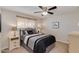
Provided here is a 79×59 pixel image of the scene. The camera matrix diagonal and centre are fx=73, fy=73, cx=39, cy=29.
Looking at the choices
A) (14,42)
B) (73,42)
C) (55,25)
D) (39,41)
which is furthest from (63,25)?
(14,42)

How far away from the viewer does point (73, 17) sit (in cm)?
128

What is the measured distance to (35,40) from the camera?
1319 mm

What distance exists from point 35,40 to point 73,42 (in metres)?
0.71

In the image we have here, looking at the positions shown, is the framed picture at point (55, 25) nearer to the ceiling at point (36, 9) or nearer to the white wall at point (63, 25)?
the white wall at point (63, 25)

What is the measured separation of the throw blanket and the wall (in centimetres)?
35

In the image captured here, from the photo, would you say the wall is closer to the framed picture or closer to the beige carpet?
the beige carpet

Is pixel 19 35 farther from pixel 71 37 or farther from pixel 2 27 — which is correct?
pixel 71 37

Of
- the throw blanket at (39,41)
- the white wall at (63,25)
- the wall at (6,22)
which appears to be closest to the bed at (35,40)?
the throw blanket at (39,41)

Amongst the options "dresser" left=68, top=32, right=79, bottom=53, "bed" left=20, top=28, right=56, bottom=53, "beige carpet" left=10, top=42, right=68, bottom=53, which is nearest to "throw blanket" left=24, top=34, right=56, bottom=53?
"bed" left=20, top=28, right=56, bottom=53

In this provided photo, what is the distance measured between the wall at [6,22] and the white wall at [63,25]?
1.90 feet

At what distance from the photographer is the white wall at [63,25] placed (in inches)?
50.6

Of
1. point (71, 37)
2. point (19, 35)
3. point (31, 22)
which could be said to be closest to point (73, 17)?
point (71, 37)

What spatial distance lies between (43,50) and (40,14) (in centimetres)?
65

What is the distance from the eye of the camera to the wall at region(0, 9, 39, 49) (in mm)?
1265
